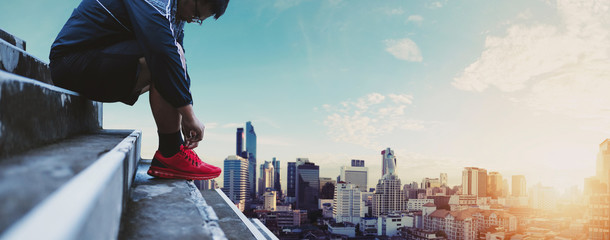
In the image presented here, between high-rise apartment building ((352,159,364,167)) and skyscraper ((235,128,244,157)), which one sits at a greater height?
skyscraper ((235,128,244,157))

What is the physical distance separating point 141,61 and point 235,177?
199ft

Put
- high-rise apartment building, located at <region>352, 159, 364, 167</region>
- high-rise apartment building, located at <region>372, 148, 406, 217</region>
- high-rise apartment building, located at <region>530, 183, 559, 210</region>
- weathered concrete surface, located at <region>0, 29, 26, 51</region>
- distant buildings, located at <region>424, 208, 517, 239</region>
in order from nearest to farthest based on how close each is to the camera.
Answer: weathered concrete surface, located at <region>0, 29, 26, 51</region>, distant buildings, located at <region>424, 208, 517, 239</region>, high-rise apartment building, located at <region>372, 148, 406, 217</region>, high-rise apartment building, located at <region>530, 183, 559, 210</region>, high-rise apartment building, located at <region>352, 159, 364, 167</region>

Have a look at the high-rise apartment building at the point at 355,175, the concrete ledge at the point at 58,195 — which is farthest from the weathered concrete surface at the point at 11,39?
the high-rise apartment building at the point at 355,175

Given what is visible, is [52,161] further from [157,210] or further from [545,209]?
[545,209]

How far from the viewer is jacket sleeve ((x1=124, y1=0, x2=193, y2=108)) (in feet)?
4.00

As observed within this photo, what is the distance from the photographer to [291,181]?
6456cm

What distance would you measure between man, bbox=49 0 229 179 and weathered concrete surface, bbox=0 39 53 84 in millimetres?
176

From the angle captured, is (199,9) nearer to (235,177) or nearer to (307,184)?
(235,177)

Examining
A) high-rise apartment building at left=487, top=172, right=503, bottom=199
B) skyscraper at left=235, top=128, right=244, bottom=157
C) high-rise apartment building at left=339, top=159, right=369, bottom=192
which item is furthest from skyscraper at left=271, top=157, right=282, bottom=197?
high-rise apartment building at left=487, top=172, right=503, bottom=199

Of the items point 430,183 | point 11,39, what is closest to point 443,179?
point 430,183

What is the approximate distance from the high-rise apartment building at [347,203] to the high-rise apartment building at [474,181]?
15.3 metres

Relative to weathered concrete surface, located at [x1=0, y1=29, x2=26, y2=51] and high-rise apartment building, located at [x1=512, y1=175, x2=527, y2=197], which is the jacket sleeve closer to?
weathered concrete surface, located at [x1=0, y1=29, x2=26, y2=51]

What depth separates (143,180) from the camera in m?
1.45

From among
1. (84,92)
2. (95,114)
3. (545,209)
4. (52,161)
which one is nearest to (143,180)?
(84,92)
